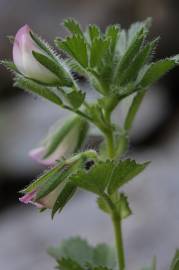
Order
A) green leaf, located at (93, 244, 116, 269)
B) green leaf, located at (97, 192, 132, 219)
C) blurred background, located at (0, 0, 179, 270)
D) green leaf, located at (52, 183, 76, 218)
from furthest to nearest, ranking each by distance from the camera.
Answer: blurred background, located at (0, 0, 179, 270) → green leaf, located at (93, 244, 116, 269) → green leaf, located at (97, 192, 132, 219) → green leaf, located at (52, 183, 76, 218)

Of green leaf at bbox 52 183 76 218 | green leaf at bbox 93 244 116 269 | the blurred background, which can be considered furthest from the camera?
the blurred background

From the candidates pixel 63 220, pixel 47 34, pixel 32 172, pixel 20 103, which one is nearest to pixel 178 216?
pixel 63 220

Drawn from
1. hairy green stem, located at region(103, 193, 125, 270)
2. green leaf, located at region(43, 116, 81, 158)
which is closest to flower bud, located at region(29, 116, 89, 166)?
green leaf, located at region(43, 116, 81, 158)

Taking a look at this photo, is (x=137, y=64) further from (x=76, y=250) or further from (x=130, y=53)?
(x=76, y=250)

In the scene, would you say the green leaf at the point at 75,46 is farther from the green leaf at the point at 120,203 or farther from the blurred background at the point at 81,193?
the blurred background at the point at 81,193

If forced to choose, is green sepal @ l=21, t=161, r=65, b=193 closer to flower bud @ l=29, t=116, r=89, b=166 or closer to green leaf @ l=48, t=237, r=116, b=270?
flower bud @ l=29, t=116, r=89, b=166

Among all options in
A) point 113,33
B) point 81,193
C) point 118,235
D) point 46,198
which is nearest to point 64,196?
point 46,198
